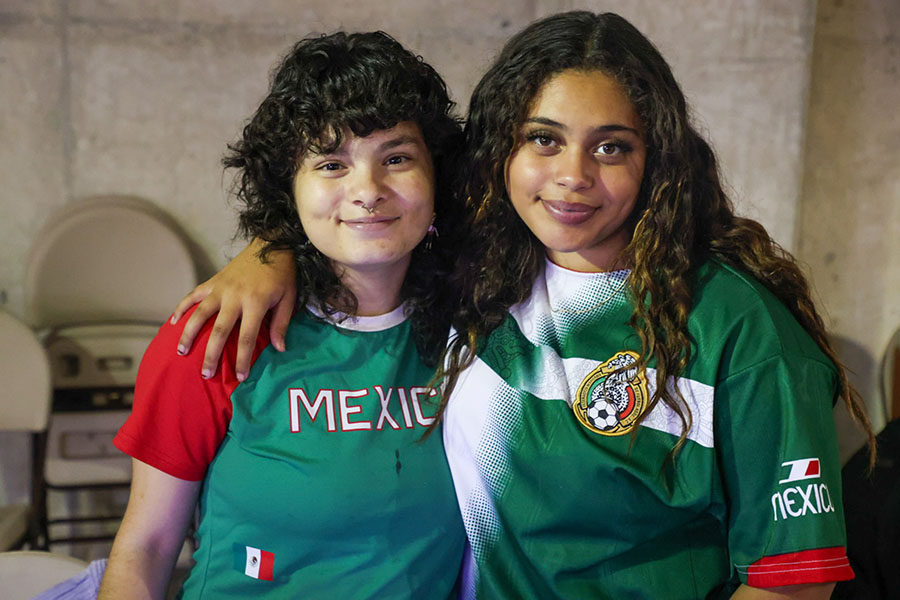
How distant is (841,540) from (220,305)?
1.06 m

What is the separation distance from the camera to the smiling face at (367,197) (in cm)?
134

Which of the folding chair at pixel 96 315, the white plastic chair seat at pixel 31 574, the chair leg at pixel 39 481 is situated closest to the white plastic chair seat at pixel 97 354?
the folding chair at pixel 96 315

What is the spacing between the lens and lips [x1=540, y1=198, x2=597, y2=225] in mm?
1271

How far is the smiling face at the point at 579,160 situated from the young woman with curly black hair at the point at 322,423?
210 mm

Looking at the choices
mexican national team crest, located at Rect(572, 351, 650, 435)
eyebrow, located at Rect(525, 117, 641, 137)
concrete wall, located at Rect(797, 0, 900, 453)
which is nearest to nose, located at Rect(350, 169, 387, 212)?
eyebrow, located at Rect(525, 117, 641, 137)

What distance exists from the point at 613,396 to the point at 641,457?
103 mm

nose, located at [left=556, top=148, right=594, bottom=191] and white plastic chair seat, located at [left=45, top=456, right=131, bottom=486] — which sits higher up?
nose, located at [left=556, top=148, right=594, bottom=191]

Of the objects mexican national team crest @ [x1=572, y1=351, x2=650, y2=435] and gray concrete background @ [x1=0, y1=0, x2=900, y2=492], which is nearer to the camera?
mexican national team crest @ [x1=572, y1=351, x2=650, y2=435]

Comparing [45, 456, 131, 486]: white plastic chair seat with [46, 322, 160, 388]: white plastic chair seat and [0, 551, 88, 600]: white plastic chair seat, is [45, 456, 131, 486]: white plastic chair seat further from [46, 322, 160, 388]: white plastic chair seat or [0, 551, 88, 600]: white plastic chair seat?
[0, 551, 88, 600]: white plastic chair seat

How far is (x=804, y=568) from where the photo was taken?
1.13 metres

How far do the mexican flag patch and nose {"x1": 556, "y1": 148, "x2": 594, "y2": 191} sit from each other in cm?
78

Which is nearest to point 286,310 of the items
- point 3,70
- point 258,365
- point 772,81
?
point 258,365

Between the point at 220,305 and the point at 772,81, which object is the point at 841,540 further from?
the point at 772,81

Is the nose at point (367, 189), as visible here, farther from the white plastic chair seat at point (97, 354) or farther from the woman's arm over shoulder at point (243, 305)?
the white plastic chair seat at point (97, 354)
